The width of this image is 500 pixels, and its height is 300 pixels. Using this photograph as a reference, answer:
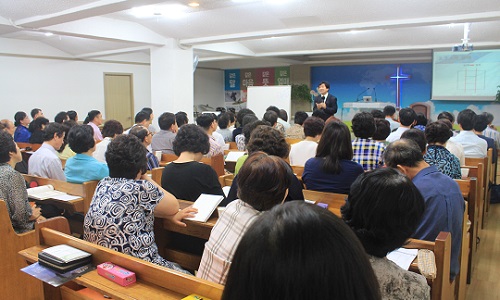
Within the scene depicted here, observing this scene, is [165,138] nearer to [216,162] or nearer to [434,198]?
[216,162]

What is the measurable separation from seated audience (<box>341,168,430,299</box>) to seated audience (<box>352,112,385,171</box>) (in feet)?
7.36

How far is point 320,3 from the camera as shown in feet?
18.9

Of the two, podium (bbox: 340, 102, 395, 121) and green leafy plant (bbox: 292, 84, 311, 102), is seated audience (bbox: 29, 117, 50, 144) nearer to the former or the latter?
green leafy plant (bbox: 292, 84, 311, 102)

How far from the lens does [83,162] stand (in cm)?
302

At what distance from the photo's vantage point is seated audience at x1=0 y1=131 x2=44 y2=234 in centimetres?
243

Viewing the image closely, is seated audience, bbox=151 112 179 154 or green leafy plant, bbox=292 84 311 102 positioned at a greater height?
green leafy plant, bbox=292 84 311 102

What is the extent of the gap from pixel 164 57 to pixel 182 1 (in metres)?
3.13

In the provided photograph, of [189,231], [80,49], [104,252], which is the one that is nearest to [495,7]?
[189,231]

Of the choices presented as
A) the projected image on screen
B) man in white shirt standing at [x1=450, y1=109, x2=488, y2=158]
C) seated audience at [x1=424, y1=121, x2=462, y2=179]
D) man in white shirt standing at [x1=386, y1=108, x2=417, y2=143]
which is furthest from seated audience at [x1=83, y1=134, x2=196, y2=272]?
the projected image on screen

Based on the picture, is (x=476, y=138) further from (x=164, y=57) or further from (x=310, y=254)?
(x=164, y=57)

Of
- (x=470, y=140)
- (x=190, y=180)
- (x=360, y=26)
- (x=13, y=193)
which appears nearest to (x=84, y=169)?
(x=13, y=193)

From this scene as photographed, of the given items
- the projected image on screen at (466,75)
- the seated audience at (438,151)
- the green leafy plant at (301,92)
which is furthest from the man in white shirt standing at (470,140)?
the green leafy plant at (301,92)

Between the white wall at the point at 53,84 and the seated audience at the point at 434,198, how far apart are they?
9.28 meters

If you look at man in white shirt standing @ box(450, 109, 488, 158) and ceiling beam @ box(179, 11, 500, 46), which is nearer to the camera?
man in white shirt standing @ box(450, 109, 488, 158)
